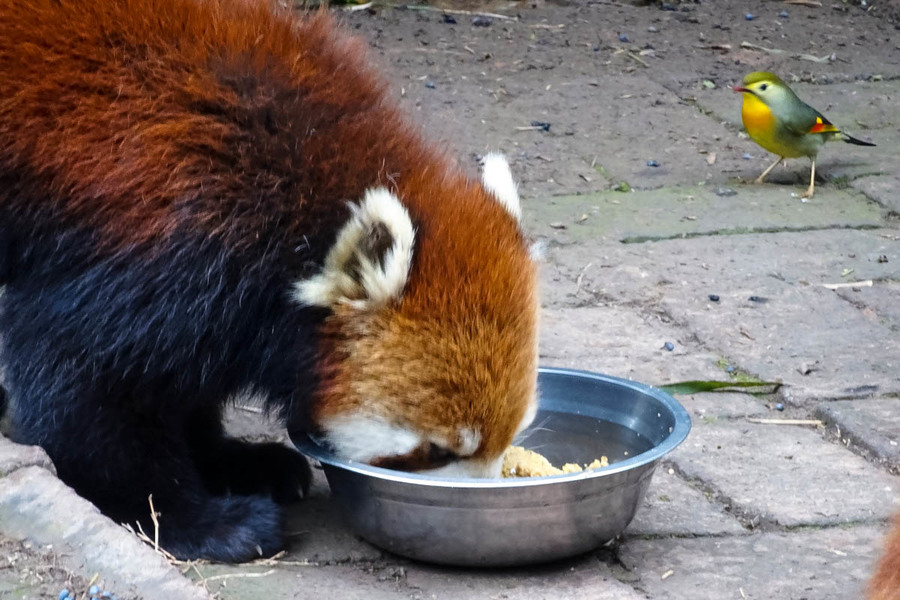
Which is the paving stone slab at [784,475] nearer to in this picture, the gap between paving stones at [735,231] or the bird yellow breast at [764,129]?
the gap between paving stones at [735,231]

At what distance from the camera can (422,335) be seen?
3.01 meters

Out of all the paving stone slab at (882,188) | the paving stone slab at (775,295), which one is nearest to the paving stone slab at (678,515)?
the paving stone slab at (775,295)

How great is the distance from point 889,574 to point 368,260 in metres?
1.35

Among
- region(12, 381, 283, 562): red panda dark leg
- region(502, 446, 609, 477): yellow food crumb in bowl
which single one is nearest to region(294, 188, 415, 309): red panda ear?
region(12, 381, 283, 562): red panda dark leg

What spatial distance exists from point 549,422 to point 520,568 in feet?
2.16

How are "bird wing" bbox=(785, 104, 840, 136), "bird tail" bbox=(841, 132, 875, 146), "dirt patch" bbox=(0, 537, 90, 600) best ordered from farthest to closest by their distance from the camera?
"bird tail" bbox=(841, 132, 875, 146), "bird wing" bbox=(785, 104, 840, 136), "dirt patch" bbox=(0, 537, 90, 600)

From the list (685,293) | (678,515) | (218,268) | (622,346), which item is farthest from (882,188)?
(218,268)

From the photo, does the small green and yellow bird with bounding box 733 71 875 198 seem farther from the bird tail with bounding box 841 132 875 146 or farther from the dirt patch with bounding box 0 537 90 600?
the dirt patch with bounding box 0 537 90 600

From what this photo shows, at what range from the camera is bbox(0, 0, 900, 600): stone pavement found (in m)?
3.15

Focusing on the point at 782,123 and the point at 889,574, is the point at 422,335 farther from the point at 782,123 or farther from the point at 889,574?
the point at 782,123


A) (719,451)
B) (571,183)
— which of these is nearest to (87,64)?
(719,451)

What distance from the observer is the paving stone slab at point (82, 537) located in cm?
272

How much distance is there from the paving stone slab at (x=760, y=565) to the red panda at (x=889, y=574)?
1046 mm

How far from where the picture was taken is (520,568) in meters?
3.24
